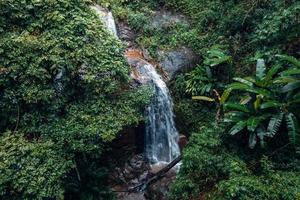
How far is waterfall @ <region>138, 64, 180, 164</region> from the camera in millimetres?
9039

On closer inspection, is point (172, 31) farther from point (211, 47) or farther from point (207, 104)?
point (207, 104)

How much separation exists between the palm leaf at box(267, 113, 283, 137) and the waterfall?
2.93m

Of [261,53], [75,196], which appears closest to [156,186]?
[75,196]

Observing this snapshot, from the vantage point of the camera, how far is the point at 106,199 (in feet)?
23.9

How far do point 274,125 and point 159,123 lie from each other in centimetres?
318

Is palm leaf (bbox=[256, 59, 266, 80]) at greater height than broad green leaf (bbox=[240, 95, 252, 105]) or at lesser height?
greater

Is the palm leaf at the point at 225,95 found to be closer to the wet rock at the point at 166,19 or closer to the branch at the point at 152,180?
the branch at the point at 152,180

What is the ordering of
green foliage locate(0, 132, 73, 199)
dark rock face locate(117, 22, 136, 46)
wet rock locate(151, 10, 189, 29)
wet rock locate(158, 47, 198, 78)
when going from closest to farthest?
green foliage locate(0, 132, 73, 199) → wet rock locate(158, 47, 198, 78) → dark rock face locate(117, 22, 136, 46) → wet rock locate(151, 10, 189, 29)

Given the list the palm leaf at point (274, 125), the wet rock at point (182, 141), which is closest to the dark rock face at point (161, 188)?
the wet rock at point (182, 141)

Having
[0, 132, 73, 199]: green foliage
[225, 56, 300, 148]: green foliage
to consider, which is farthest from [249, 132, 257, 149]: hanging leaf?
[0, 132, 73, 199]: green foliage

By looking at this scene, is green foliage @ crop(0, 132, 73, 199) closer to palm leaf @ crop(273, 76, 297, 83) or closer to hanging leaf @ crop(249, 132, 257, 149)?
hanging leaf @ crop(249, 132, 257, 149)

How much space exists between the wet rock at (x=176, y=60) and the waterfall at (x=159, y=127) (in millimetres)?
967

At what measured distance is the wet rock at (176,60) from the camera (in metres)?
10.4

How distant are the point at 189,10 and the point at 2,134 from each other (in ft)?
25.8
